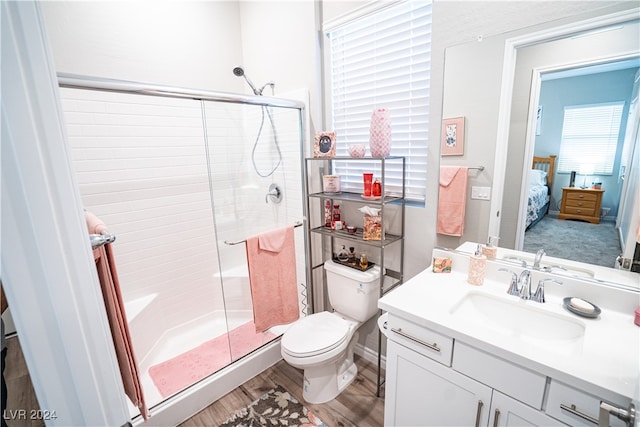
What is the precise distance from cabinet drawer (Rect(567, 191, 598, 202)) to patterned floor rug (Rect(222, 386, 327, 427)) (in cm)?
171

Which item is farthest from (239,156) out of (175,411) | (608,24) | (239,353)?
(608,24)

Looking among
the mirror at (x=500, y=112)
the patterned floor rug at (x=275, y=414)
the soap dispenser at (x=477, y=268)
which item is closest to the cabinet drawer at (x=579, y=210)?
the mirror at (x=500, y=112)

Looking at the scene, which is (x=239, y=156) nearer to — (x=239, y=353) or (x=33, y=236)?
(x=239, y=353)

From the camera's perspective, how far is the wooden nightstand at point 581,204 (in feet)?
4.10

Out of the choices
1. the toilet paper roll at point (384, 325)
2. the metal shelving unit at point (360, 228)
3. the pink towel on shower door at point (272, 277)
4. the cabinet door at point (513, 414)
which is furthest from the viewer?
the pink towel on shower door at point (272, 277)

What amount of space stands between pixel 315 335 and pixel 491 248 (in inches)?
42.8

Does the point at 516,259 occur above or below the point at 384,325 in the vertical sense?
above

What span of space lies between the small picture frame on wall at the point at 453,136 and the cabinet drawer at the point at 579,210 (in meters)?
0.52

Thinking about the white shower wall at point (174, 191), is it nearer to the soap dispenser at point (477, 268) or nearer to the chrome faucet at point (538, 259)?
the soap dispenser at point (477, 268)

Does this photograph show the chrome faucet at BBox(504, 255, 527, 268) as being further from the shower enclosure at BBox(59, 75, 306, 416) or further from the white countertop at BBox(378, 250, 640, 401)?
the shower enclosure at BBox(59, 75, 306, 416)

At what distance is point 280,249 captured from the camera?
6.50 ft

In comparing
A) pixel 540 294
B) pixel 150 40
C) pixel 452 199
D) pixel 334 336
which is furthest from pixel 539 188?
pixel 150 40

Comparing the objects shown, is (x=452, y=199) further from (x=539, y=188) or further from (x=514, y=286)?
(x=514, y=286)

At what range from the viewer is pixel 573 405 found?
883 millimetres
